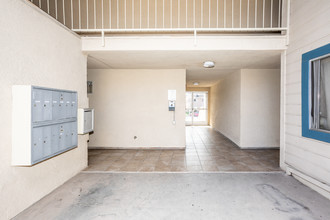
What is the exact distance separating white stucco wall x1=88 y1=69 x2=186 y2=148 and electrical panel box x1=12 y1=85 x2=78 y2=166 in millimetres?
2516

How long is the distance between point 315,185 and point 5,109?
164 inches

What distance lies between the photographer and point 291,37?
10.5 feet

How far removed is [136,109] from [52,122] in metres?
2.92

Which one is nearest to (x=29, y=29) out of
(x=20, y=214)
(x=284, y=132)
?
(x=20, y=214)

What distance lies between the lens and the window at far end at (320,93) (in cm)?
253

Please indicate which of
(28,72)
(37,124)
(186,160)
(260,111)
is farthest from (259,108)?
(28,72)

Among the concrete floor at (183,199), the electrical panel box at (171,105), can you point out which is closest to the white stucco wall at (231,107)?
the electrical panel box at (171,105)

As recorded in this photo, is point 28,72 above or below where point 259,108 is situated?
above

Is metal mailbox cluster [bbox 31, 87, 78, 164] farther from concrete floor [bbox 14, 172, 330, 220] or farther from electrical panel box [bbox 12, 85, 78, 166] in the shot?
concrete floor [bbox 14, 172, 330, 220]

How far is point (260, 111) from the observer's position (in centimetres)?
520

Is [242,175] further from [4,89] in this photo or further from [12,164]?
[4,89]

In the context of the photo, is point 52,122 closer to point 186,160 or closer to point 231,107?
point 186,160

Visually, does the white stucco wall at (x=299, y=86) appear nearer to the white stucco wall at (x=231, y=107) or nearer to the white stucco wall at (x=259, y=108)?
the white stucco wall at (x=259, y=108)

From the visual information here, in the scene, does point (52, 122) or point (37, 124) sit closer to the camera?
point (37, 124)
